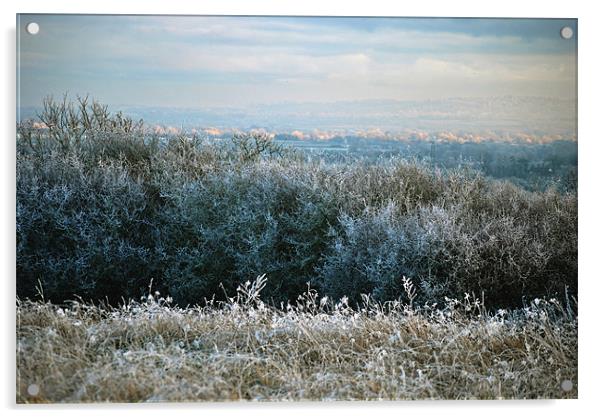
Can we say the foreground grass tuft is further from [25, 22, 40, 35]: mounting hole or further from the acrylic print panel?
[25, 22, 40, 35]: mounting hole

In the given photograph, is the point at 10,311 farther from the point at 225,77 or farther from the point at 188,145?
the point at 225,77

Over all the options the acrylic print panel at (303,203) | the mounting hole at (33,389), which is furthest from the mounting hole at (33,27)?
the mounting hole at (33,389)

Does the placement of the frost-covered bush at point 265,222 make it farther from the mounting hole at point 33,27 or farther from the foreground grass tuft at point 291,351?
→ the mounting hole at point 33,27

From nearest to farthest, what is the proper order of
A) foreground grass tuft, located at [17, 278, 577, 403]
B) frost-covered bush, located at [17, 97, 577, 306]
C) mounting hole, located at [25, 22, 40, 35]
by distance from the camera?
foreground grass tuft, located at [17, 278, 577, 403]
mounting hole, located at [25, 22, 40, 35]
frost-covered bush, located at [17, 97, 577, 306]

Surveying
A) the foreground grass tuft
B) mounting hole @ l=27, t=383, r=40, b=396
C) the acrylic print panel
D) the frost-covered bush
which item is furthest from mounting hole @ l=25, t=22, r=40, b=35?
mounting hole @ l=27, t=383, r=40, b=396

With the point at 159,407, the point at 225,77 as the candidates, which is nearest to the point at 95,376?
the point at 159,407
